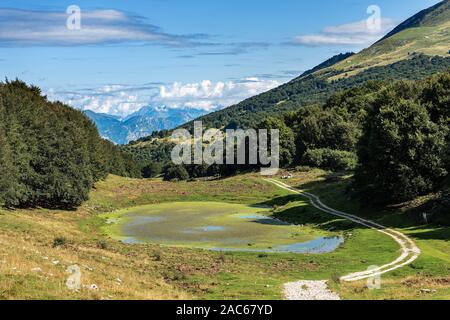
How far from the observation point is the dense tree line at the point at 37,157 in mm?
71875

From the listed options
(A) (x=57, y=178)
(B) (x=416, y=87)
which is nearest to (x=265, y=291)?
(A) (x=57, y=178)

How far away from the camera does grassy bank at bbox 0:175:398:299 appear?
2694 cm

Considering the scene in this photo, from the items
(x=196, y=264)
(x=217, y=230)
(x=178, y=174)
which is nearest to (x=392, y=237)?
(x=196, y=264)

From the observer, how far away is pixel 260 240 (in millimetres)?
62000

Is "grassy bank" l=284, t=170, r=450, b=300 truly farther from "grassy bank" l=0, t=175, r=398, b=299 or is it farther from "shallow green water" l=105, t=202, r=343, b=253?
"shallow green water" l=105, t=202, r=343, b=253

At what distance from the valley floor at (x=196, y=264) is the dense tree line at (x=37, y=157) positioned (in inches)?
162

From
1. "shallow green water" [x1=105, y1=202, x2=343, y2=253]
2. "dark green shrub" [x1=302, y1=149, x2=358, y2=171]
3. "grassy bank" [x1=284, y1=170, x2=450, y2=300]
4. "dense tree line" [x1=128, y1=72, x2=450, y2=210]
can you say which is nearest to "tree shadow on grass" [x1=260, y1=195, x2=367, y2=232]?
"shallow green water" [x1=105, y1=202, x2=343, y2=253]

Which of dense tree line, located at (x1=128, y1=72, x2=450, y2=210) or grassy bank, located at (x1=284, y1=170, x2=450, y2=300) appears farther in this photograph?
dense tree line, located at (x1=128, y1=72, x2=450, y2=210)

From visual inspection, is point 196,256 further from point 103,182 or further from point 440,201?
point 103,182

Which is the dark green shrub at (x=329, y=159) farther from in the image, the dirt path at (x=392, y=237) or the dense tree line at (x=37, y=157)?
the dense tree line at (x=37, y=157)

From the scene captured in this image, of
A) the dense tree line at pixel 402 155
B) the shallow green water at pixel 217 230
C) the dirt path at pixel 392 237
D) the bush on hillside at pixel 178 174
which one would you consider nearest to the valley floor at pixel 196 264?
the dirt path at pixel 392 237

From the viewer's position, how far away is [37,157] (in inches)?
3243

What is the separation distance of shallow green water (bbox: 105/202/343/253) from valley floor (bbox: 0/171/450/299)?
2.87 m

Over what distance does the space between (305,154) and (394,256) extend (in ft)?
315
